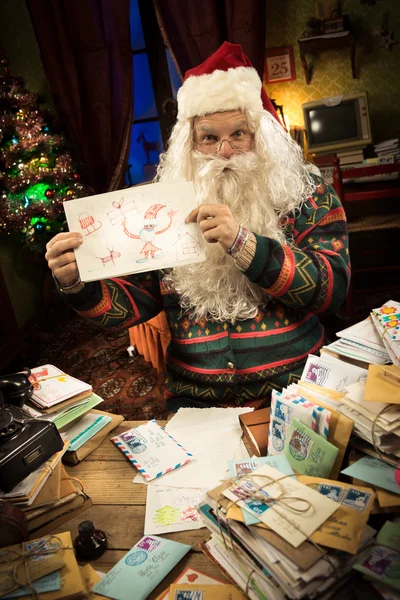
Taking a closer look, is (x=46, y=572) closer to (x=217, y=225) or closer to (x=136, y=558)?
(x=136, y=558)

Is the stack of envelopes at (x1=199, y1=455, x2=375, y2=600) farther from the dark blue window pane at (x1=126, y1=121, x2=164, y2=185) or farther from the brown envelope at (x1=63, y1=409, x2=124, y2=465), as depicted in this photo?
the dark blue window pane at (x1=126, y1=121, x2=164, y2=185)

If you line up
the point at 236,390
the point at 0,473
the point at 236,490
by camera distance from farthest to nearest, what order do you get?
the point at 236,390
the point at 0,473
the point at 236,490

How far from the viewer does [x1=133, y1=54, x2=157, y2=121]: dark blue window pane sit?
4328 mm

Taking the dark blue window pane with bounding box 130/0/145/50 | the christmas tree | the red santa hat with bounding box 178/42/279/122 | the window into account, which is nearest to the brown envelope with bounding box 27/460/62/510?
the red santa hat with bounding box 178/42/279/122

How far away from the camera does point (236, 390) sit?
164 centimetres

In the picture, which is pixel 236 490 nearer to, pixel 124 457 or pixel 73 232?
pixel 124 457

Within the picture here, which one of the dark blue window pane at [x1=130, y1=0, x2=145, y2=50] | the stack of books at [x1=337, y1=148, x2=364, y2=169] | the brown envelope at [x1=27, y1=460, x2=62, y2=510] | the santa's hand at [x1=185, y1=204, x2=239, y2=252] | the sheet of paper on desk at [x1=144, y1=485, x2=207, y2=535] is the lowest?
the sheet of paper on desk at [x1=144, y1=485, x2=207, y2=535]

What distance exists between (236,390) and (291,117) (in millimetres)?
2955

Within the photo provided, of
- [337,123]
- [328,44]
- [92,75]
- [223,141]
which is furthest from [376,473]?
[92,75]

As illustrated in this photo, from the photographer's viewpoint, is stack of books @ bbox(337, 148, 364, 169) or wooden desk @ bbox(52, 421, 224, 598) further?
stack of books @ bbox(337, 148, 364, 169)

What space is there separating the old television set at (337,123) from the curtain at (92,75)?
160 cm

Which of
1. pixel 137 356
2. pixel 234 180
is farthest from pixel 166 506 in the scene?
pixel 137 356

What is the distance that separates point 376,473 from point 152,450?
0.58m

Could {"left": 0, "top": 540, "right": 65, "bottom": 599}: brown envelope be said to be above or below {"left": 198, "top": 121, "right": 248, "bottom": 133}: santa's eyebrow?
below
